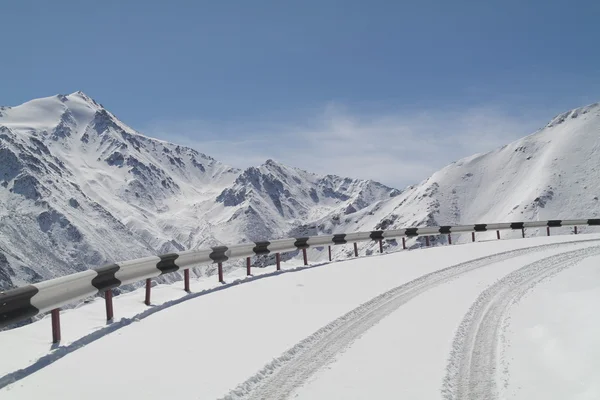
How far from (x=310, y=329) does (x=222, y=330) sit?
159cm

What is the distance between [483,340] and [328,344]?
8.58 ft

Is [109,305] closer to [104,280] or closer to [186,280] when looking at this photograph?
[104,280]

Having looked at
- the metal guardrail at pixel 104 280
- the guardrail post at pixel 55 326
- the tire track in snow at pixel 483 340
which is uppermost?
the metal guardrail at pixel 104 280

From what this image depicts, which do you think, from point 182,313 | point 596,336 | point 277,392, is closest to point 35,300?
point 182,313

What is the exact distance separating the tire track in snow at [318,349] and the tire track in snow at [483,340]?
1.63 meters

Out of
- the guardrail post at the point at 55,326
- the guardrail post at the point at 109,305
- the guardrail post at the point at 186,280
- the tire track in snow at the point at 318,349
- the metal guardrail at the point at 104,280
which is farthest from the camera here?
the guardrail post at the point at 186,280

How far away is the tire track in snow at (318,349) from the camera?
6176 millimetres

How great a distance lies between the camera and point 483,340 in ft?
26.9

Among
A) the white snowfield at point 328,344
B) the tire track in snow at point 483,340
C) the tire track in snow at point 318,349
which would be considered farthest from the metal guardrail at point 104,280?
the tire track in snow at point 483,340

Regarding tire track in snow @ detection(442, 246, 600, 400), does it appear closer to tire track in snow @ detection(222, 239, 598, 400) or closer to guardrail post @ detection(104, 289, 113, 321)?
tire track in snow @ detection(222, 239, 598, 400)

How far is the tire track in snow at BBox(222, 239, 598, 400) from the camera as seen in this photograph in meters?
6.18

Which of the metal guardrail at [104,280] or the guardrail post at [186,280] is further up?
the metal guardrail at [104,280]

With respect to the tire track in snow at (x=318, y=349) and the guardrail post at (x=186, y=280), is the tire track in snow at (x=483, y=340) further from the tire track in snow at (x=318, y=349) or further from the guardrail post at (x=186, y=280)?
the guardrail post at (x=186, y=280)

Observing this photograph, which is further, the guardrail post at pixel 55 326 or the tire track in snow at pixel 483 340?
the guardrail post at pixel 55 326
